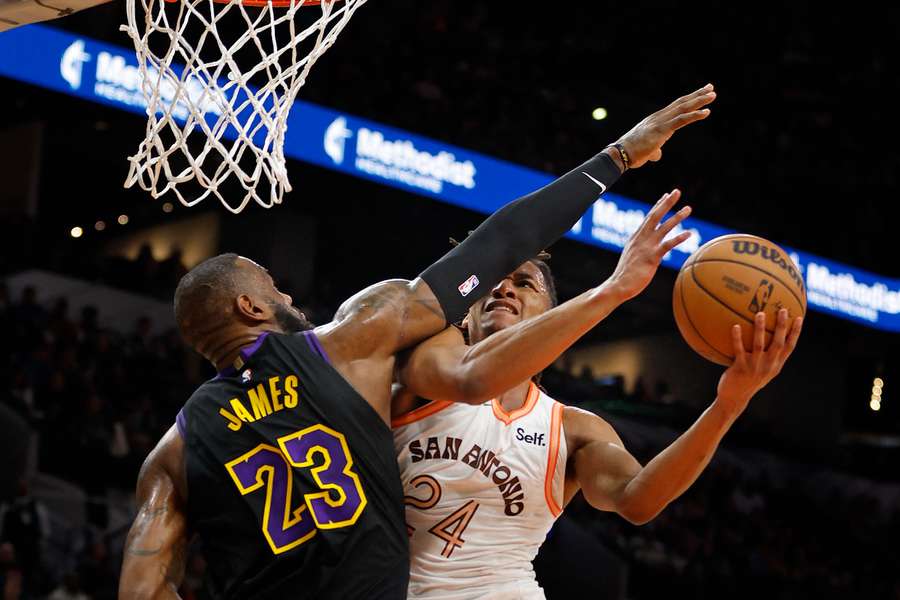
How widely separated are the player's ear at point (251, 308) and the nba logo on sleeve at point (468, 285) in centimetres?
55

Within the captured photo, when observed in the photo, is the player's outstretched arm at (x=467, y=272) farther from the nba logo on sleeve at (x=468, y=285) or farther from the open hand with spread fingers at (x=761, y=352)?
the open hand with spread fingers at (x=761, y=352)

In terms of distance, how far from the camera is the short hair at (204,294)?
3.26 meters

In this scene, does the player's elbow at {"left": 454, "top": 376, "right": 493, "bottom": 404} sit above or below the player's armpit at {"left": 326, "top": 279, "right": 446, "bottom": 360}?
below

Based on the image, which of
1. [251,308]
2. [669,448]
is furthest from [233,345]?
[669,448]

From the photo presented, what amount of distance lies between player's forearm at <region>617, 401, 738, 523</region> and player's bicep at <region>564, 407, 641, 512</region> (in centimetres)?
6

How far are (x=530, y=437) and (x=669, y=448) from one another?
1.49 ft

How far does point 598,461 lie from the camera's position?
360 centimetres

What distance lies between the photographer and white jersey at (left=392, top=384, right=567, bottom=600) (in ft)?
11.0

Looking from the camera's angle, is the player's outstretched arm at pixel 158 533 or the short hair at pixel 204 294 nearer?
the player's outstretched arm at pixel 158 533

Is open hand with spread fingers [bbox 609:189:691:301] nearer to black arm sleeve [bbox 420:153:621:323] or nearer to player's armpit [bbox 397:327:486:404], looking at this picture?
black arm sleeve [bbox 420:153:621:323]

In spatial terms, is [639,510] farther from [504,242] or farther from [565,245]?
[565,245]

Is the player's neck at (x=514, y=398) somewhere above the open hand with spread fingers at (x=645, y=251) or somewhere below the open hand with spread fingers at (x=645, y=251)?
below

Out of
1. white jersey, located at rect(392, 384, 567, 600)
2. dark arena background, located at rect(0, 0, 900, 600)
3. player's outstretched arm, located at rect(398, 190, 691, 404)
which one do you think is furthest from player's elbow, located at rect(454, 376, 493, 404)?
dark arena background, located at rect(0, 0, 900, 600)

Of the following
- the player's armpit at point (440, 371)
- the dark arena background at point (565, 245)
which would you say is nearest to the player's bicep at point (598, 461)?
the player's armpit at point (440, 371)
